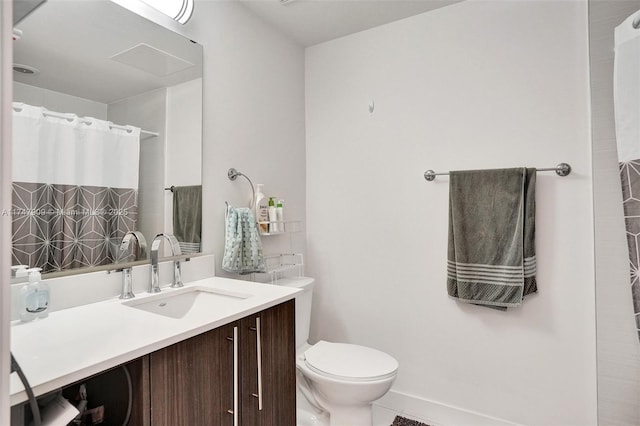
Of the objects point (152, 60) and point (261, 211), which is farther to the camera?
point (261, 211)

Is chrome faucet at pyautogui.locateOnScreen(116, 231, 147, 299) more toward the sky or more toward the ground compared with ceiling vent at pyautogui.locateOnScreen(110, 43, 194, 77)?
more toward the ground

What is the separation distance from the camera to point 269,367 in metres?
1.25

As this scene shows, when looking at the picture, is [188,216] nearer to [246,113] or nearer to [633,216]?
[246,113]

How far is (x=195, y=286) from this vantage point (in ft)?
4.81

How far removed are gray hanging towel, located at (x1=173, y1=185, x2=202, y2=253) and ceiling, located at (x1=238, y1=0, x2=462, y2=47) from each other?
3.67 ft

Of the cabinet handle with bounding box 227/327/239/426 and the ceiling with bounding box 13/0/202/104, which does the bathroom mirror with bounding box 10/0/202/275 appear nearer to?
the ceiling with bounding box 13/0/202/104

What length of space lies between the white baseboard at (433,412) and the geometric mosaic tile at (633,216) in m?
0.91

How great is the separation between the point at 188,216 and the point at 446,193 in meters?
1.37

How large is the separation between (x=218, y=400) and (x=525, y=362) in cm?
153

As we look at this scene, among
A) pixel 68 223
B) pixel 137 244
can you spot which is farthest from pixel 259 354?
pixel 68 223

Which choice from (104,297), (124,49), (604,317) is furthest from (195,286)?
(604,317)

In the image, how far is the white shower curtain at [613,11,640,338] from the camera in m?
1.26

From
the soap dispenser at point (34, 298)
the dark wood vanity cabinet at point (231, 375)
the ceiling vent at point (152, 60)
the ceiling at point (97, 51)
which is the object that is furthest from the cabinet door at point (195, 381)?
the ceiling vent at point (152, 60)

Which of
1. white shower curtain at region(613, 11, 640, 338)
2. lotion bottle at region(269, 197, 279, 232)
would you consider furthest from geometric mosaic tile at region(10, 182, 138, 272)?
white shower curtain at region(613, 11, 640, 338)
